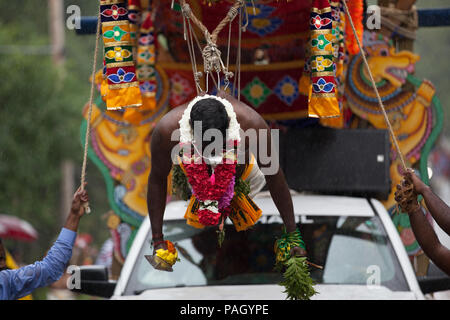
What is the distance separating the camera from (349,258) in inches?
201

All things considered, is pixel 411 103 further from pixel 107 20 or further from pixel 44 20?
pixel 44 20

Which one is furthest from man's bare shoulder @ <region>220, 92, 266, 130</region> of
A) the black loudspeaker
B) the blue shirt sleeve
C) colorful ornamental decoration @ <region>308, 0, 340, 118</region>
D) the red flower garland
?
the black loudspeaker

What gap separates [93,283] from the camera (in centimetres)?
501

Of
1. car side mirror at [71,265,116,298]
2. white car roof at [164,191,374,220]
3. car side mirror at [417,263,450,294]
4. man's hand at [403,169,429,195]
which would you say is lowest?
car side mirror at [71,265,116,298]

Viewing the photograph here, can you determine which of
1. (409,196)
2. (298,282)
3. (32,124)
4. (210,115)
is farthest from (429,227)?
(32,124)

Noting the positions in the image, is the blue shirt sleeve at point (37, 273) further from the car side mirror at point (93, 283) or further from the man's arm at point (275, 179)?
the car side mirror at point (93, 283)

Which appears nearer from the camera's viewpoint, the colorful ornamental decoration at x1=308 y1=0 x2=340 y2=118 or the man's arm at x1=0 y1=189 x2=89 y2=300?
the man's arm at x1=0 y1=189 x2=89 y2=300

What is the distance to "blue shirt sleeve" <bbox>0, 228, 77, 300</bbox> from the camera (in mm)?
3600

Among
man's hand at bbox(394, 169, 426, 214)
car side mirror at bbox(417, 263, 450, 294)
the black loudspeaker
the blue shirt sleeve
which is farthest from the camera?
the black loudspeaker

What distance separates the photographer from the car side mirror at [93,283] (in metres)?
5.00

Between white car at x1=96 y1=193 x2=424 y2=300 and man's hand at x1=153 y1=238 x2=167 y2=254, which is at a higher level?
man's hand at x1=153 y1=238 x2=167 y2=254

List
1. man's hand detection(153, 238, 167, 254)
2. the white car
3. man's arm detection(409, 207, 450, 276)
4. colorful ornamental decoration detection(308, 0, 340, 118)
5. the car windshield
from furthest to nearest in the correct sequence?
the car windshield, the white car, colorful ornamental decoration detection(308, 0, 340, 118), man's hand detection(153, 238, 167, 254), man's arm detection(409, 207, 450, 276)

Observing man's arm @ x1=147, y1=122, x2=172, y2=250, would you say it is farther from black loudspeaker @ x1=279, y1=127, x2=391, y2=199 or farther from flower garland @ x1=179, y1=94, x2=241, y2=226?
black loudspeaker @ x1=279, y1=127, x2=391, y2=199

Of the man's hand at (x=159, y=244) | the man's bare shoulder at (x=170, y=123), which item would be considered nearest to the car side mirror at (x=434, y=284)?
the man's hand at (x=159, y=244)
